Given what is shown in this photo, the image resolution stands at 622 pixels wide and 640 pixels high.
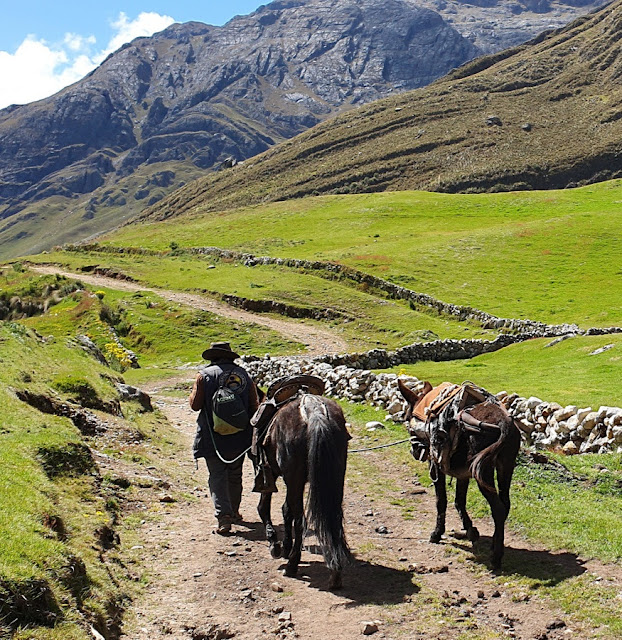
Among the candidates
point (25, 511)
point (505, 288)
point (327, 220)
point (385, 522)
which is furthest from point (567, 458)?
point (327, 220)

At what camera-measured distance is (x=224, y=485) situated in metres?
10.8

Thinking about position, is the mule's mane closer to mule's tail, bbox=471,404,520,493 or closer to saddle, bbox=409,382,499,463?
saddle, bbox=409,382,499,463

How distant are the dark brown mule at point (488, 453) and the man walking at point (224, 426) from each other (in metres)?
3.32

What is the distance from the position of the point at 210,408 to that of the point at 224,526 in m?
1.96

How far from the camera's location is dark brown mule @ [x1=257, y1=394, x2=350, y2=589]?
7668 mm

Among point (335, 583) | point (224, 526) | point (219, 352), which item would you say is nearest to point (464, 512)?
point (335, 583)

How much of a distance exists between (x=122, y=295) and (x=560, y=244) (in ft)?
122

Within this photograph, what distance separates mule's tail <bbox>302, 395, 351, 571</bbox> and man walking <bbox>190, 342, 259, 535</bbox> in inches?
112

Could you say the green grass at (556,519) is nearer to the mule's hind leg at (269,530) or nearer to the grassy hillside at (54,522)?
the mule's hind leg at (269,530)

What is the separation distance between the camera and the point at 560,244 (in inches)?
2212

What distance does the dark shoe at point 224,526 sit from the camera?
10.1m

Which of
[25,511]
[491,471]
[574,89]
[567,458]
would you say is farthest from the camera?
[574,89]

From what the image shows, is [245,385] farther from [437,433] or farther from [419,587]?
[419,587]

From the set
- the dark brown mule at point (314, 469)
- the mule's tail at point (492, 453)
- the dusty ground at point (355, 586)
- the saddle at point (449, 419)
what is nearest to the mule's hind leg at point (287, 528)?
the dark brown mule at point (314, 469)
